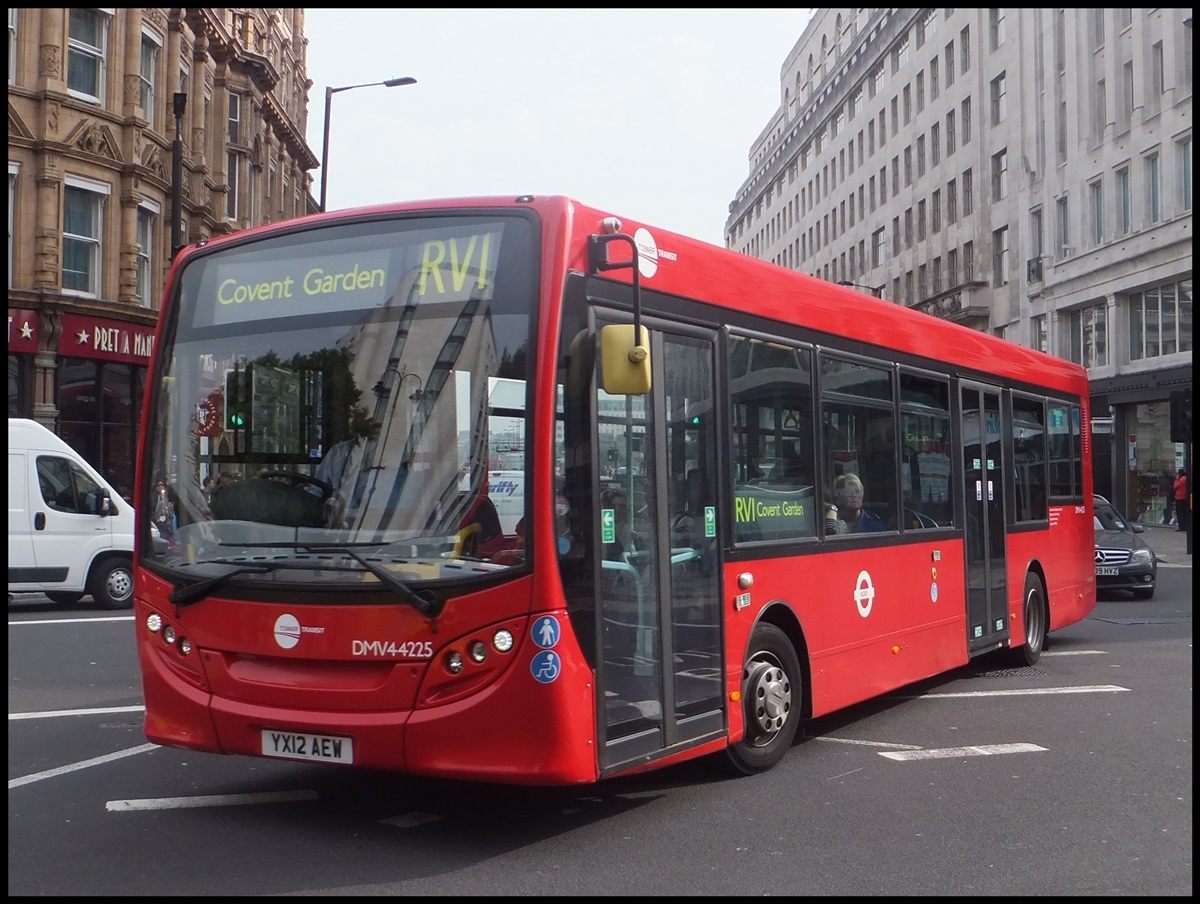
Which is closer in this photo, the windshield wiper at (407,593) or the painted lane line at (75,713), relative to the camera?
the windshield wiper at (407,593)

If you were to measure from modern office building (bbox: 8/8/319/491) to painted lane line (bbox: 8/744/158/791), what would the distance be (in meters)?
18.2

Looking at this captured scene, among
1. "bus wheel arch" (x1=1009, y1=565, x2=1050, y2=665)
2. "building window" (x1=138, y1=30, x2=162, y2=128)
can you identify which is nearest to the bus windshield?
"bus wheel arch" (x1=1009, y1=565, x2=1050, y2=665)

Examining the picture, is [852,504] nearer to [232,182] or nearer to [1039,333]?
[232,182]

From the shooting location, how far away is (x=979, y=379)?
11633 mm

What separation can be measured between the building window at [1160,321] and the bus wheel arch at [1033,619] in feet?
85.6

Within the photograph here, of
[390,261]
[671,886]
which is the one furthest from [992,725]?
[390,261]

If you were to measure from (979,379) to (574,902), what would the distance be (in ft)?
24.9

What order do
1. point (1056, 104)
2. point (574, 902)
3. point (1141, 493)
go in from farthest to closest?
point (1056, 104)
point (1141, 493)
point (574, 902)

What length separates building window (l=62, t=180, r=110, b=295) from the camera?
2775 centimetres

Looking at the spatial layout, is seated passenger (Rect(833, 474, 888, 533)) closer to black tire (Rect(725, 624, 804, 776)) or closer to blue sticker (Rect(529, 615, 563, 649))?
black tire (Rect(725, 624, 804, 776))

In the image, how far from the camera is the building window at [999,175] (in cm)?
5141

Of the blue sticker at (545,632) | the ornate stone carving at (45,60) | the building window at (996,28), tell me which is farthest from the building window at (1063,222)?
the blue sticker at (545,632)

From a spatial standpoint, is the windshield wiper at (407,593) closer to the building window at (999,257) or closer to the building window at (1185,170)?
the building window at (1185,170)

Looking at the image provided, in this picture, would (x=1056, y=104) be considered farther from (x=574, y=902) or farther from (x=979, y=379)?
(x=574, y=902)
